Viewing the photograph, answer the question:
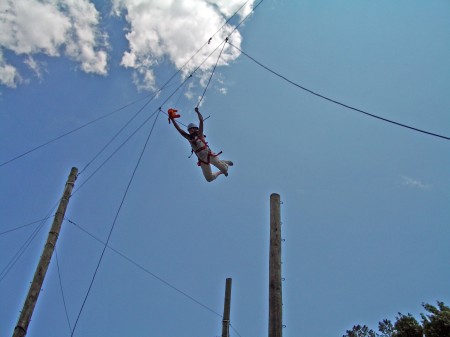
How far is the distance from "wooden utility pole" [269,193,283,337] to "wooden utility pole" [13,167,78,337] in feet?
13.6

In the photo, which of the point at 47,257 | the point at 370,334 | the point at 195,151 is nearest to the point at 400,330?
the point at 370,334

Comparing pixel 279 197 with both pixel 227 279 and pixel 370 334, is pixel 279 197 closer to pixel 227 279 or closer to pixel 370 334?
pixel 227 279

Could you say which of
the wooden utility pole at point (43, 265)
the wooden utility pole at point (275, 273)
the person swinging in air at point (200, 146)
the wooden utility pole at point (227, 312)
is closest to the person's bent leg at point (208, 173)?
the person swinging in air at point (200, 146)

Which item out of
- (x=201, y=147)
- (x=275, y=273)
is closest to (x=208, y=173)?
(x=201, y=147)

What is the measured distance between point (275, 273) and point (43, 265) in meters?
4.27

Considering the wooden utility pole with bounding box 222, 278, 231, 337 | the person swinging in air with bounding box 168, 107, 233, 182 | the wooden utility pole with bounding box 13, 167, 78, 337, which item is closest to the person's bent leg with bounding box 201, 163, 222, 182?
the person swinging in air with bounding box 168, 107, 233, 182

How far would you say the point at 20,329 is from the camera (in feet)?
21.1

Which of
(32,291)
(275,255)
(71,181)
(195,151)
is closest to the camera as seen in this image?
(275,255)

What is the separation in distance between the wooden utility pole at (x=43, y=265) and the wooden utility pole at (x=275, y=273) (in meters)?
4.14

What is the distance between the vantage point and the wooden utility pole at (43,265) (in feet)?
21.2

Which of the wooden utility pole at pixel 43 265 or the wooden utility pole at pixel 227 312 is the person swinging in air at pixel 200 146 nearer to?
the wooden utility pole at pixel 43 265

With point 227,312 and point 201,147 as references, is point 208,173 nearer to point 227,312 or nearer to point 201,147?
point 201,147

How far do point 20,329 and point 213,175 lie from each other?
5.41m

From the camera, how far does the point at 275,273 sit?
6016 mm
